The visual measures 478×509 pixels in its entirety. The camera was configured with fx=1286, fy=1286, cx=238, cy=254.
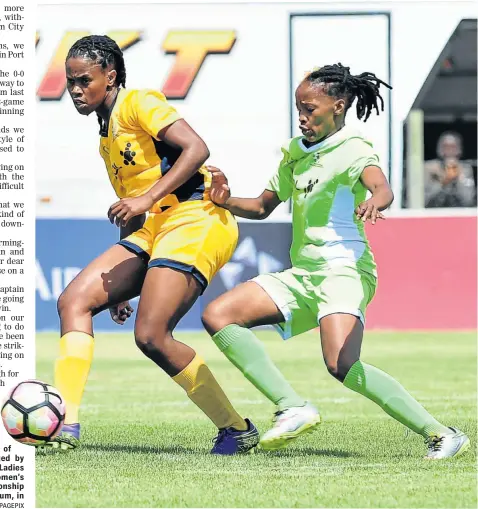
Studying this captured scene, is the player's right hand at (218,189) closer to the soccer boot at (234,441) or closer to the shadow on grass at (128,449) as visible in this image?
the soccer boot at (234,441)

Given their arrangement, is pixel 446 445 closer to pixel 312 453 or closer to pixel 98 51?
pixel 312 453

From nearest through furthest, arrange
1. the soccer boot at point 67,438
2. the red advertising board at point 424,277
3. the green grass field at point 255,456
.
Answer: the green grass field at point 255,456
the soccer boot at point 67,438
the red advertising board at point 424,277

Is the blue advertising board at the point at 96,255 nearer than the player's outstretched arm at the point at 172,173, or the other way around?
the player's outstretched arm at the point at 172,173

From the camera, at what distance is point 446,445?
633 cm

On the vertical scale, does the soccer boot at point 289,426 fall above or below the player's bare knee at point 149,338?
below

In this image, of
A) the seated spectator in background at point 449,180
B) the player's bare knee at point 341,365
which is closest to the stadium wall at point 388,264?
the seated spectator in background at point 449,180

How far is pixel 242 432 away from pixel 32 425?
43.1 inches

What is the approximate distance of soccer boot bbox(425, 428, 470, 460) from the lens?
6328mm

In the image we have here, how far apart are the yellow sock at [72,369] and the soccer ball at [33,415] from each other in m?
0.10

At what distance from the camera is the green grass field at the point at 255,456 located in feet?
17.9

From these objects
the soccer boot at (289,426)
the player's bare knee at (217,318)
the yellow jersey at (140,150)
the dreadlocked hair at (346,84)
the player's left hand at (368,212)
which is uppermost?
the dreadlocked hair at (346,84)

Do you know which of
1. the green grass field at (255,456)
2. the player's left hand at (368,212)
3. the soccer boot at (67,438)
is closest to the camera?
the green grass field at (255,456)

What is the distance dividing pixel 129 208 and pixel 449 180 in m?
10.1

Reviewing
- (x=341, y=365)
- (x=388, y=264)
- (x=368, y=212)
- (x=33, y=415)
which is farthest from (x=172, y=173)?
(x=388, y=264)
